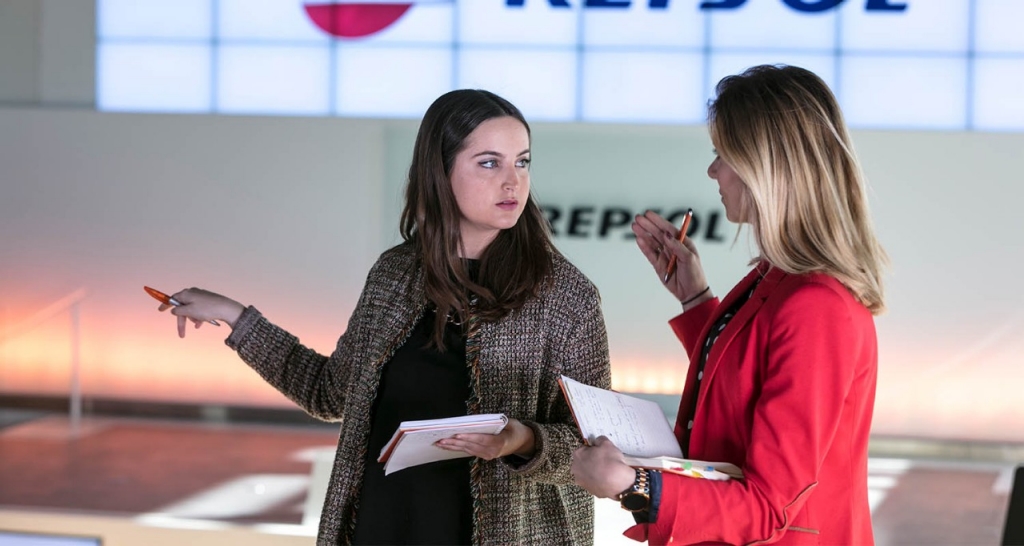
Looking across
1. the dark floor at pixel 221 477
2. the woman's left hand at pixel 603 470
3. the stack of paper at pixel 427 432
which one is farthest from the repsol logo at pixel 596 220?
the woman's left hand at pixel 603 470

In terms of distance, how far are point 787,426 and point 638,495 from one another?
25 centimetres

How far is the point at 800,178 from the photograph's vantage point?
159 cm

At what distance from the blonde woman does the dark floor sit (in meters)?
4.01

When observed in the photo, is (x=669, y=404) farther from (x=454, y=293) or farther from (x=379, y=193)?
(x=454, y=293)

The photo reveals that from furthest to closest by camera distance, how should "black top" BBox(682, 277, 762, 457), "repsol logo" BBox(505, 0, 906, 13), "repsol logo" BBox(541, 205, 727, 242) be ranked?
"repsol logo" BBox(541, 205, 727, 242) → "repsol logo" BBox(505, 0, 906, 13) → "black top" BBox(682, 277, 762, 457)

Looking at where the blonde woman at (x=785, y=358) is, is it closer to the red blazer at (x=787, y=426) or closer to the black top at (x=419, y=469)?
the red blazer at (x=787, y=426)

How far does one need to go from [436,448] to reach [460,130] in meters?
0.68

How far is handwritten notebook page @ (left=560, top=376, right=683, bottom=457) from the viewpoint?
1667mm

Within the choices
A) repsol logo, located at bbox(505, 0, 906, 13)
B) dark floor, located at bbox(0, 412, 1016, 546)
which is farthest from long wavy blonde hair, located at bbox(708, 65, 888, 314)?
repsol logo, located at bbox(505, 0, 906, 13)

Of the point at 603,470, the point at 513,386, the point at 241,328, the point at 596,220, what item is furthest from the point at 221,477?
the point at 603,470

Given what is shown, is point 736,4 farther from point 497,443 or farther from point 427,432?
point 427,432

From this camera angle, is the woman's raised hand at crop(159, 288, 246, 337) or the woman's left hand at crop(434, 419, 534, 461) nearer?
the woman's left hand at crop(434, 419, 534, 461)

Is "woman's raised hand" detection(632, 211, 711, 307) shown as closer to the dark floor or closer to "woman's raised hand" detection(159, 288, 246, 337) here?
"woman's raised hand" detection(159, 288, 246, 337)

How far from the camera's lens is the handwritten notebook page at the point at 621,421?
65.6 inches
